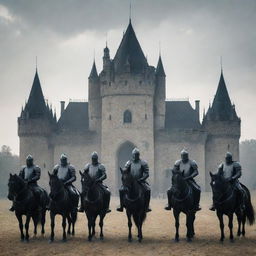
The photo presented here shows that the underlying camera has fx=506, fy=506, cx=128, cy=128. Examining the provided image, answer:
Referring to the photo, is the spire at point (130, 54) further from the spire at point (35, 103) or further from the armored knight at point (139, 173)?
the armored knight at point (139, 173)

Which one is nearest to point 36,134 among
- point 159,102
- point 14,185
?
point 159,102

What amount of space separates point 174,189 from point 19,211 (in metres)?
4.78

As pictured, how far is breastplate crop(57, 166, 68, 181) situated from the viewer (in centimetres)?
1652

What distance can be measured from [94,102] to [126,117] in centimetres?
563

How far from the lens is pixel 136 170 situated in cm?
1614

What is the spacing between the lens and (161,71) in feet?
171

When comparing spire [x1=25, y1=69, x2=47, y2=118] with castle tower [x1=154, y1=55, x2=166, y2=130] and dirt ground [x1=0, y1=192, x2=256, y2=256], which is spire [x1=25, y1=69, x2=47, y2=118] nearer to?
castle tower [x1=154, y1=55, x2=166, y2=130]

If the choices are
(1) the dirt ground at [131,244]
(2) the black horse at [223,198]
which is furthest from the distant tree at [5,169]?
(2) the black horse at [223,198]

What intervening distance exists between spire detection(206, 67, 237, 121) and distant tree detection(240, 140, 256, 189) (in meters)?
32.6

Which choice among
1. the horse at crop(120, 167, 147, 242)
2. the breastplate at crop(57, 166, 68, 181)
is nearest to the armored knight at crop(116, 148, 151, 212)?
the horse at crop(120, 167, 147, 242)

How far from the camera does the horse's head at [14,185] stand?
1513cm

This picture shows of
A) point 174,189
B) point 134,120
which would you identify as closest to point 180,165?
point 174,189

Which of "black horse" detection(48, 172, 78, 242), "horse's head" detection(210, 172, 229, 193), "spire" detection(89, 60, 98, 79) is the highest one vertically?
"spire" detection(89, 60, 98, 79)

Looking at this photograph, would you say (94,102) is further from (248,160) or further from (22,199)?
(248,160)
